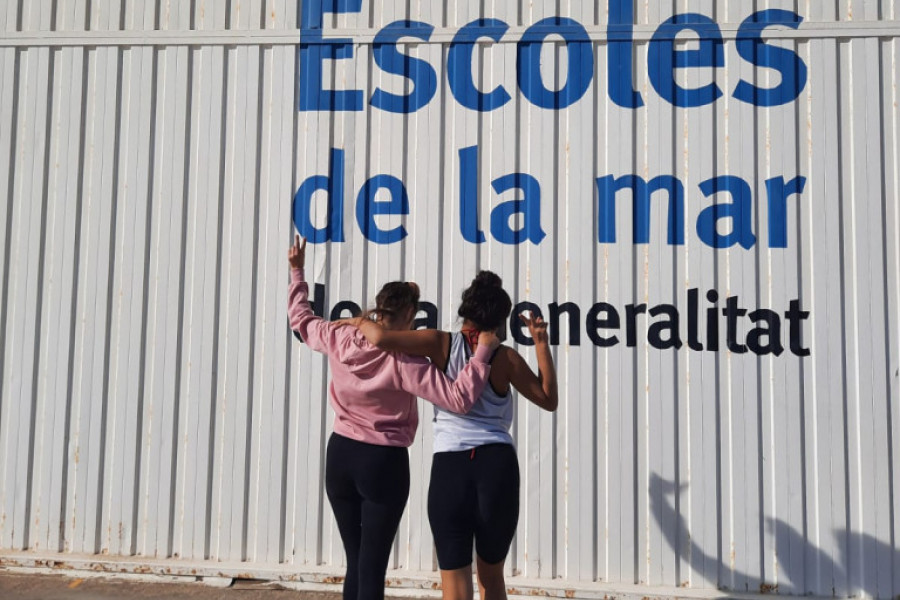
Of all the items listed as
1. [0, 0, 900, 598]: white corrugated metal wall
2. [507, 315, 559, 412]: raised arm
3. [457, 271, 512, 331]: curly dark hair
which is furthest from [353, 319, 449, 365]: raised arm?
[0, 0, 900, 598]: white corrugated metal wall

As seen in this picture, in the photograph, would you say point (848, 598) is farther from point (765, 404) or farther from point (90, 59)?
point (90, 59)

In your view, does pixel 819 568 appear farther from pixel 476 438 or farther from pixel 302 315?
pixel 302 315

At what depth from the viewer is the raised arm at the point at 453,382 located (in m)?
3.26

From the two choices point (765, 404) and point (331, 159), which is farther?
point (331, 159)

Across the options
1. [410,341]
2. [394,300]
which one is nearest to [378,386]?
[410,341]

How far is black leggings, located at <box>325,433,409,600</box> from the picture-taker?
133 inches

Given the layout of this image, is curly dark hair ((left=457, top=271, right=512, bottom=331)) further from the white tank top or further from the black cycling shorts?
the black cycling shorts

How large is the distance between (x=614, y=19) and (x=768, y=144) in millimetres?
1358

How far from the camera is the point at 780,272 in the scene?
4.93 metres

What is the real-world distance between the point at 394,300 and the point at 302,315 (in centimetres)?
50

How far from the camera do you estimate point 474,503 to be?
10.7 ft

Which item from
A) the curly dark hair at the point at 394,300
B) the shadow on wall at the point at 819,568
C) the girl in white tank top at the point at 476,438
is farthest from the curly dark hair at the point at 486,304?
the shadow on wall at the point at 819,568

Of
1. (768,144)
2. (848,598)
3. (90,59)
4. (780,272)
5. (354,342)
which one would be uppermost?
(90,59)

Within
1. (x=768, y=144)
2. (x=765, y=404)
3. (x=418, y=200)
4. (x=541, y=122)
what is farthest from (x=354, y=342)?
(x=768, y=144)
